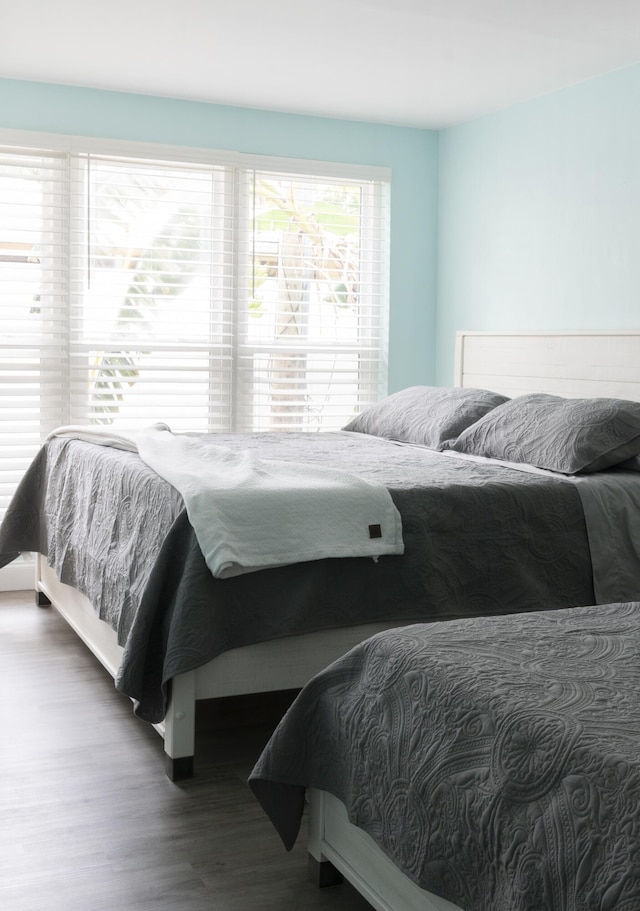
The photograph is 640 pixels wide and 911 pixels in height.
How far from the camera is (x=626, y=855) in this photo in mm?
1143

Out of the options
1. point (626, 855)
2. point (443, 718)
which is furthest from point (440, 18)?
point (626, 855)

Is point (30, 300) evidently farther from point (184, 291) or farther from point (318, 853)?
point (318, 853)

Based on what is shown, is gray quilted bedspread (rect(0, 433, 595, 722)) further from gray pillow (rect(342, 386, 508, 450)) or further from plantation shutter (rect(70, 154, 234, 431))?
plantation shutter (rect(70, 154, 234, 431))

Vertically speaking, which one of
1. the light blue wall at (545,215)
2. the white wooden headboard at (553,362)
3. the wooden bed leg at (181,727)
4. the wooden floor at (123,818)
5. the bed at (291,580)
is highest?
the light blue wall at (545,215)

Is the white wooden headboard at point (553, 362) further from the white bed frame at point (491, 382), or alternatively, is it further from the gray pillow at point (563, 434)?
the gray pillow at point (563, 434)

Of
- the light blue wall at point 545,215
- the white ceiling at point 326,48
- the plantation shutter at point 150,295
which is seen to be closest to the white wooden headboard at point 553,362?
the light blue wall at point 545,215

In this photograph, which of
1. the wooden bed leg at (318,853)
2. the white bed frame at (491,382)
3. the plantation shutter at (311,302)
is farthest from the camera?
the plantation shutter at (311,302)

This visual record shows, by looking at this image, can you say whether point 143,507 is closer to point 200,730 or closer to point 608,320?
point 200,730

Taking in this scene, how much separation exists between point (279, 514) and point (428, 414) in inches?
62.3

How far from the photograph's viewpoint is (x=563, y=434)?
3283mm

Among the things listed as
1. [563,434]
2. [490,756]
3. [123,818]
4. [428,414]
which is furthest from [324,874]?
[428,414]

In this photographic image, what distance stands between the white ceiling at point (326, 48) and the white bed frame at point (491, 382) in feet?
3.61

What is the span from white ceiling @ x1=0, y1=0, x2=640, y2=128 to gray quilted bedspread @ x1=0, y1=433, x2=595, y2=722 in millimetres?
1548

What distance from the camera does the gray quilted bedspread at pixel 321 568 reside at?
2.50m
